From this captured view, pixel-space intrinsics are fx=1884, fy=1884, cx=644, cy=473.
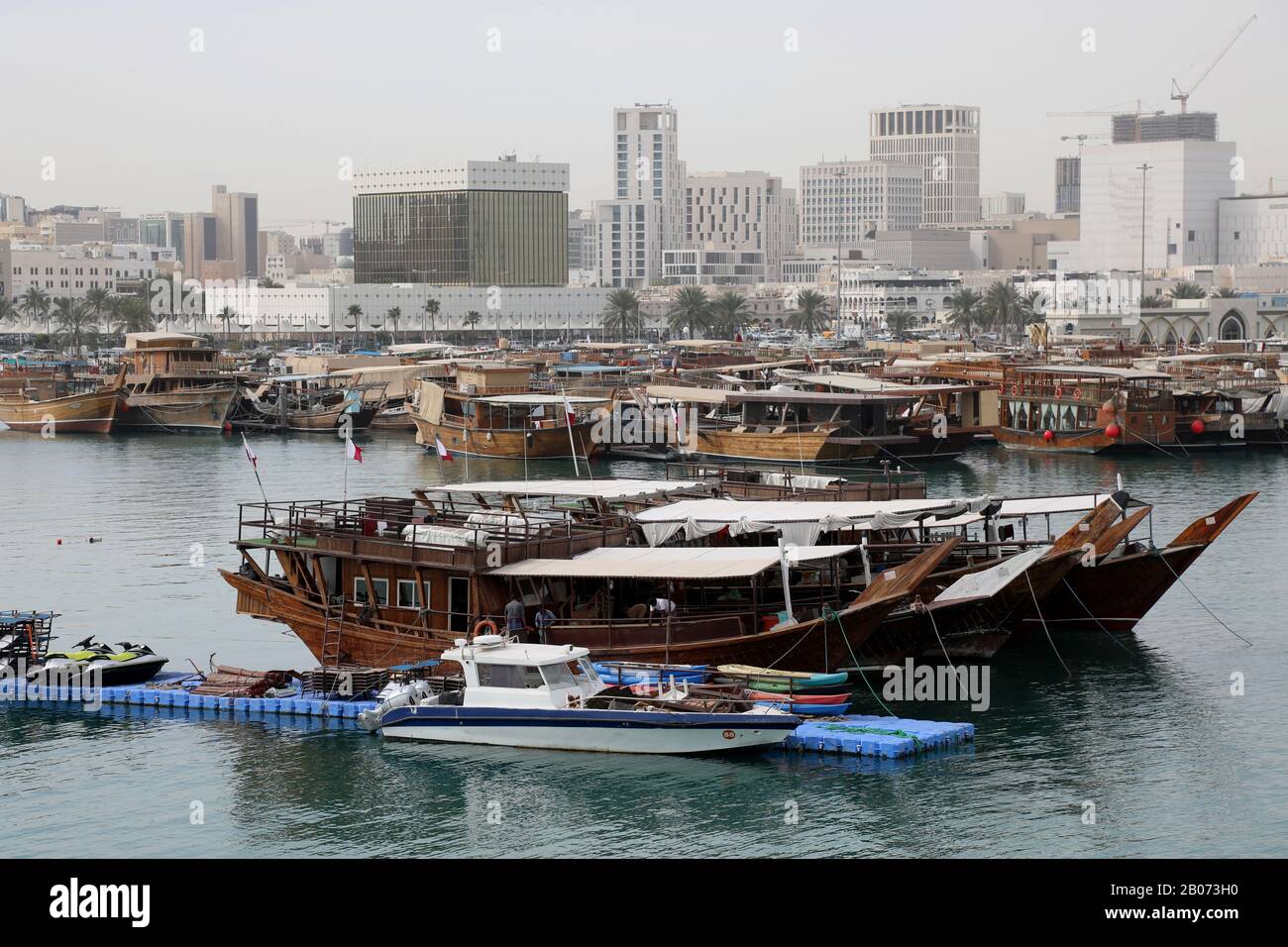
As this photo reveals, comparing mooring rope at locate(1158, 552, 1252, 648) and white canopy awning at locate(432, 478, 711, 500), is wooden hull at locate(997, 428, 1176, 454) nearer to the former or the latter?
mooring rope at locate(1158, 552, 1252, 648)

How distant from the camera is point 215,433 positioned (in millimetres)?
98250

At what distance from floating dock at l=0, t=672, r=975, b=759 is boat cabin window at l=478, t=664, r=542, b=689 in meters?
2.64

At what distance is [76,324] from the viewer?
16462 cm

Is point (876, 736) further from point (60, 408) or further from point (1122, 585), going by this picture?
point (60, 408)

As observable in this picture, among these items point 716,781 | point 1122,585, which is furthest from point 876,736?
point 1122,585

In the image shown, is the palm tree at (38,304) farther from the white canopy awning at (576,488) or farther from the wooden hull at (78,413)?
the white canopy awning at (576,488)

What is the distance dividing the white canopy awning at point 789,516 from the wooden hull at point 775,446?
34580 millimetres

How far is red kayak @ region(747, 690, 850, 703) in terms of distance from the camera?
2997 cm

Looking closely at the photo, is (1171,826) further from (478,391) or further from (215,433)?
(215,433)

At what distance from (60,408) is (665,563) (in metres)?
75.3

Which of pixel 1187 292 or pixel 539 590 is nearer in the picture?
pixel 539 590

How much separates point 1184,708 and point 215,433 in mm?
73004

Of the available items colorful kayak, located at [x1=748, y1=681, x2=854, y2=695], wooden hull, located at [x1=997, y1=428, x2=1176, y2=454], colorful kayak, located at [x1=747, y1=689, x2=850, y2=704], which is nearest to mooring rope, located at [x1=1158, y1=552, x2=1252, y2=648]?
colorful kayak, located at [x1=748, y1=681, x2=854, y2=695]
